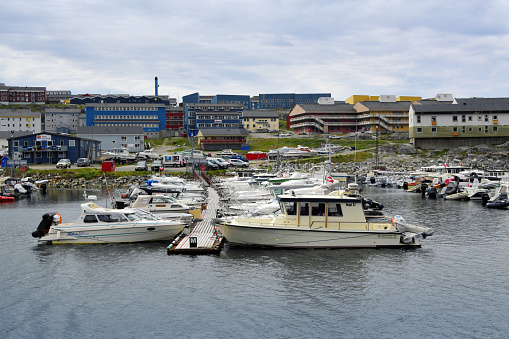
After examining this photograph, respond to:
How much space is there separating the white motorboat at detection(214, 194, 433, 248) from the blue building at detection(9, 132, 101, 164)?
73.3 m

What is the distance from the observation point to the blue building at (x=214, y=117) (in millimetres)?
142125

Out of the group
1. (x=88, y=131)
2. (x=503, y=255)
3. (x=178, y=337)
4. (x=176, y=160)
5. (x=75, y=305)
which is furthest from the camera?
(x=88, y=131)

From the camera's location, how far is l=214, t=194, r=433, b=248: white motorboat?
2953 cm

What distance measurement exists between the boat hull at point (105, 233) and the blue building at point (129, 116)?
105907mm

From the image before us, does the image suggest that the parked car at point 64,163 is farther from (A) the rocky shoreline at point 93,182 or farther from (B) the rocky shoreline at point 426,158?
(A) the rocky shoreline at point 93,182

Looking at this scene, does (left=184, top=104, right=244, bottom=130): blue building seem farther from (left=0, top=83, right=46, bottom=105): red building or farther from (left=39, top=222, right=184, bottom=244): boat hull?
(left=39, top=222, right=184, bottom=244): boat hull

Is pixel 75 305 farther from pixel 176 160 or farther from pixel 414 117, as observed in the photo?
pixel 414 117

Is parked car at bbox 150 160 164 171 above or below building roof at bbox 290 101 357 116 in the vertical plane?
below

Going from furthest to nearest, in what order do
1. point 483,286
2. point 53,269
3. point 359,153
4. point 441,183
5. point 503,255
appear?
point 359,153, point 441,183, point 503,255, point 53,269, point 483,286

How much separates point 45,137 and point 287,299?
276ft

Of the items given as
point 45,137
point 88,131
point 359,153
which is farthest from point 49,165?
point 359,153

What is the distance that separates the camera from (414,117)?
10669cm

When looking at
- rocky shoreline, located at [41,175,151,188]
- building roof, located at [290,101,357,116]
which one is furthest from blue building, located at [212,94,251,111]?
rocky shoreline, located at [41,175,151,188]


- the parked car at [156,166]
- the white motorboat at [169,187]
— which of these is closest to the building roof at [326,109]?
the parked car at [156,166]
